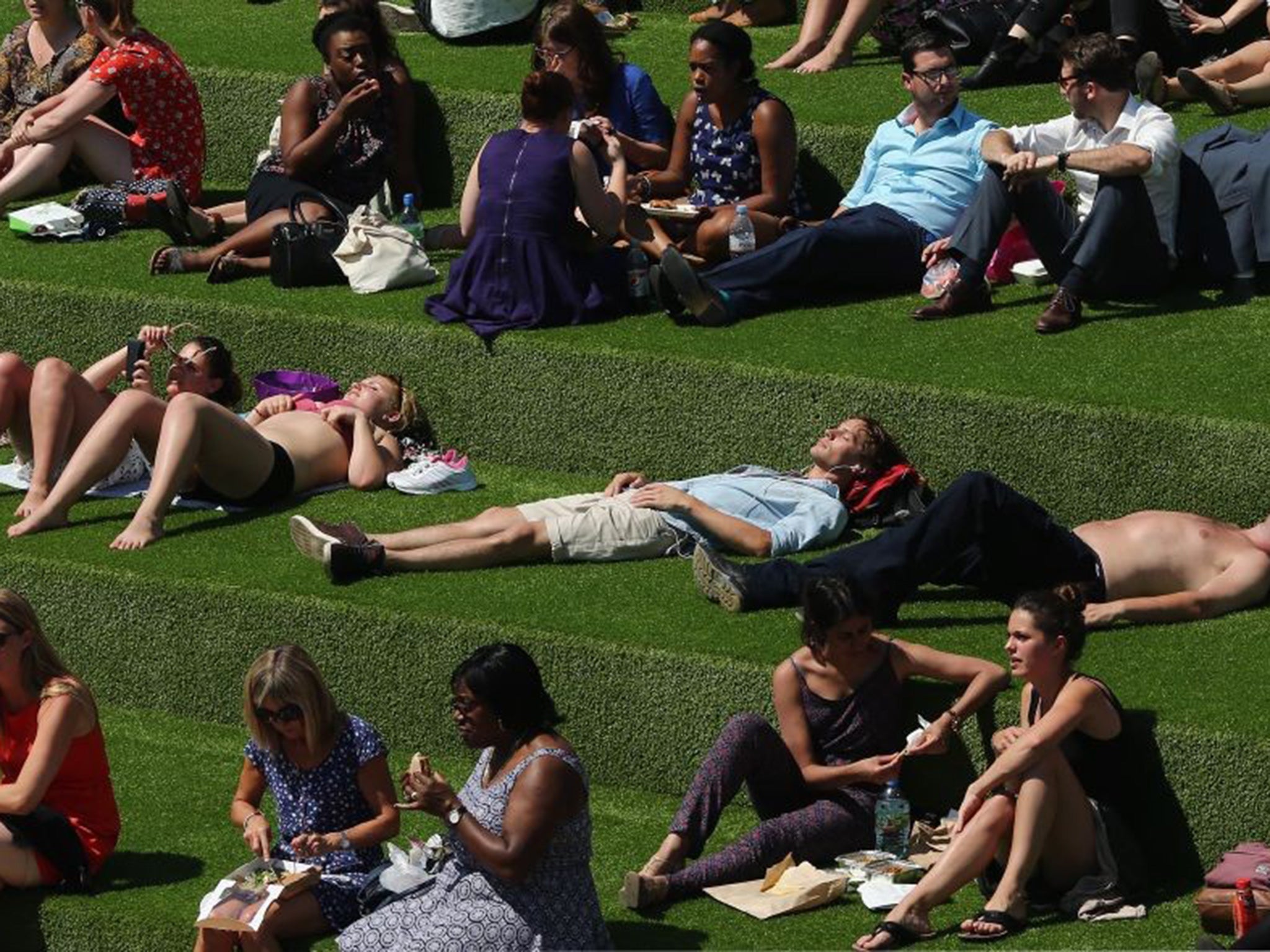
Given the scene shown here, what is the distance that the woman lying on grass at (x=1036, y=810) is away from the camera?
23.9 feet

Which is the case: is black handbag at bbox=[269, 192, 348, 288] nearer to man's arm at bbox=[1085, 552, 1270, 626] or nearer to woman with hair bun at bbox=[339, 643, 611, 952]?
man's arm at bbox=[1085, 552, 1270, 626]

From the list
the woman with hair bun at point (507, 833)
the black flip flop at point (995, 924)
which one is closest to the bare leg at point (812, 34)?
the woman with hair bun at point (507, 833)

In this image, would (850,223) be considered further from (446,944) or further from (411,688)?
(446,944)

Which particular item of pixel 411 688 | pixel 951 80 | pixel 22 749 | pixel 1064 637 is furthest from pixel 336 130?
pixel 1064 637

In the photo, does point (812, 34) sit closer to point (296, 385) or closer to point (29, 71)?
point (296, 385)

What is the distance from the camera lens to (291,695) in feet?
24.3

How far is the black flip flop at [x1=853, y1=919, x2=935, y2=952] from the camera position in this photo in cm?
723

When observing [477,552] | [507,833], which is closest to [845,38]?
[477,552]

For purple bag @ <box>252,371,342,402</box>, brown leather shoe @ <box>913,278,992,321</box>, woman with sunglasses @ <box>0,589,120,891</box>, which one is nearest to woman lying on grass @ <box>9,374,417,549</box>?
purple bag @ <box>252,371,342,402</box>

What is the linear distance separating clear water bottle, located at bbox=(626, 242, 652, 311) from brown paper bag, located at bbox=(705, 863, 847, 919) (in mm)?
3338

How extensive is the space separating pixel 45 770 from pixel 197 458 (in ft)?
6.99

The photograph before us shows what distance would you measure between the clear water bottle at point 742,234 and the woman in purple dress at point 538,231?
0.42 m

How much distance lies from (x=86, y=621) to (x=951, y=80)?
3697 millimetres

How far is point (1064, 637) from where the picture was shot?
7457mm
